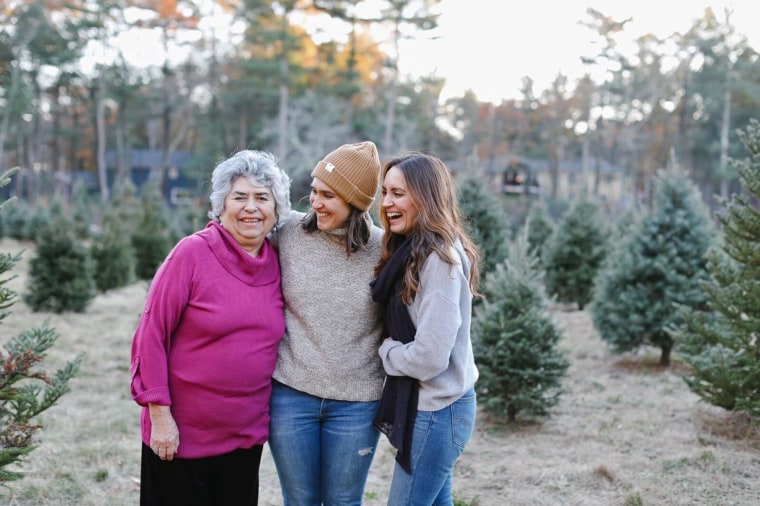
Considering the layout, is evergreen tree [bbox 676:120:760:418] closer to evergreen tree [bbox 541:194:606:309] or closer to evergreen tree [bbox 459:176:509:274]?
evergreen tree [bbox 459:176:509:274]

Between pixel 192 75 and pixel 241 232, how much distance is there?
3940 cm

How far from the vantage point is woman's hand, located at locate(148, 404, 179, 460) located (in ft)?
8.77

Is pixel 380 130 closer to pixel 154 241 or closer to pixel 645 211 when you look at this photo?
pixel 154 241

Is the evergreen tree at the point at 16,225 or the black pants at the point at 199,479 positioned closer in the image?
the black pants at the point at 199,479

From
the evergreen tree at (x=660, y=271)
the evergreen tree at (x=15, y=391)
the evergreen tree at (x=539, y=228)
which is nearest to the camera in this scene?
the evergreen tree at (x=15, y=391)

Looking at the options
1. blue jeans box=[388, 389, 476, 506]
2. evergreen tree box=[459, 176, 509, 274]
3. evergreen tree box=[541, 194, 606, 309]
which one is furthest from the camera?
evergreen tree box=[541, 194, 606, 309]

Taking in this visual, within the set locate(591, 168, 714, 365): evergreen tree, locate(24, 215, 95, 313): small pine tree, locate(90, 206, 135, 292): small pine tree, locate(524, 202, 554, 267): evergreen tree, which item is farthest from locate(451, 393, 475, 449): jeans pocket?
locate(524, 202, 554, 267): evergreen tree

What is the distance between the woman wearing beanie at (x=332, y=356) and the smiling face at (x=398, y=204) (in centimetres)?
18

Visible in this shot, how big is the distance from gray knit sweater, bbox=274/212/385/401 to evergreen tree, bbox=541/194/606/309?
35.5 ft

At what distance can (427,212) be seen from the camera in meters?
2.65

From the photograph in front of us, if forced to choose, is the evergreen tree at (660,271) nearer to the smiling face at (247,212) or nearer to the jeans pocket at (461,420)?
the jeans pocket at (461,420)

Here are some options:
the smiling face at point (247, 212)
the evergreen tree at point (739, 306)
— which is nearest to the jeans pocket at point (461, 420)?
the smiling face at point (247, 212)

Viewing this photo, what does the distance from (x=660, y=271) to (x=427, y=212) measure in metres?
6.56

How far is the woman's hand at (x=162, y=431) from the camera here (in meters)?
2.67
